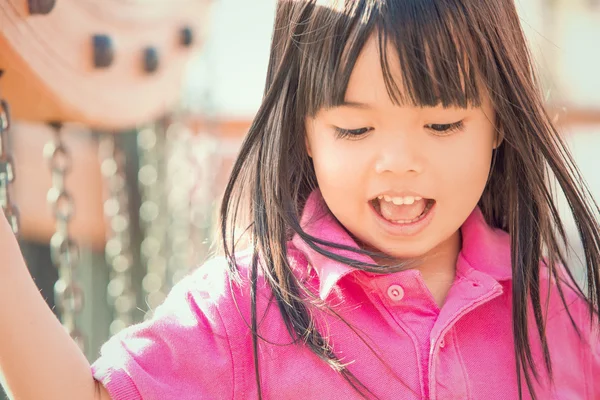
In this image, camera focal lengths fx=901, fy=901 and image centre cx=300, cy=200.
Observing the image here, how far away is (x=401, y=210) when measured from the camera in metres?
0.96

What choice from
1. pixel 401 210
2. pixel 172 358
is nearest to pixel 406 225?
pixel 401 210

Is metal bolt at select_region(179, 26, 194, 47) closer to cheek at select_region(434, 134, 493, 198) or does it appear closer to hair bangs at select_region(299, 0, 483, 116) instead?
hair bangs at select_region(299, 0, 483, 116)

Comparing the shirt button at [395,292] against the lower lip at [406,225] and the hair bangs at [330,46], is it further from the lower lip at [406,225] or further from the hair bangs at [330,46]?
the hair bangs at [330,46]

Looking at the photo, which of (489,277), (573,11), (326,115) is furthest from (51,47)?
(573,11)

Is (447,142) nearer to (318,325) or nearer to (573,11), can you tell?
(318,325)

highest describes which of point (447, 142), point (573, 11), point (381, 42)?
point (381, 42)

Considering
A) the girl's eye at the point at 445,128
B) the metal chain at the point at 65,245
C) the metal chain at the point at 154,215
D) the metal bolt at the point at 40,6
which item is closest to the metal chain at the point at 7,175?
the metal bolt at the point at 40,6

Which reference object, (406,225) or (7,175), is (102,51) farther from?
(406,225)

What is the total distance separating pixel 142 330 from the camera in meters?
0.91

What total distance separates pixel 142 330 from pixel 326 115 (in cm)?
30

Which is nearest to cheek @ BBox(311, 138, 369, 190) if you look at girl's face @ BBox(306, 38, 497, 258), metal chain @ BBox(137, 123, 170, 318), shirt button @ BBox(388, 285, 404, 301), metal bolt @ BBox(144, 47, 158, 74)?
girl's face @ BBox(306, 38, 497, 258)

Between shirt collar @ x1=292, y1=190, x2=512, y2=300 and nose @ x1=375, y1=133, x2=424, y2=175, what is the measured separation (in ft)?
0.39

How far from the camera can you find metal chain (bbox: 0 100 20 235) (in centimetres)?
94

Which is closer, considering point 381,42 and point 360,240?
point 381,42
